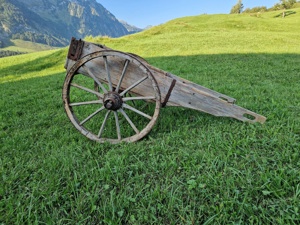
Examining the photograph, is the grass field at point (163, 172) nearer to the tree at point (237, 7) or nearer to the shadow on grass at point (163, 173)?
the shadow on grass at point (163, 173)

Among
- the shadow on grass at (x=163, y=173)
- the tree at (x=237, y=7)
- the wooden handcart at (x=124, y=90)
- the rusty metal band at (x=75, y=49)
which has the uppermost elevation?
the tree at (x=237, y=7)

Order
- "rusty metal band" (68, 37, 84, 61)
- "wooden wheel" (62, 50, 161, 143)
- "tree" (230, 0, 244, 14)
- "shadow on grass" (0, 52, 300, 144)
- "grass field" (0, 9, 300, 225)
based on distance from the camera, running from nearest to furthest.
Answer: "grass field" (0, 9, 300, 225), "wooden wheel" (62, 50, 161, 143), "rusty metal band" (68, 37, 84, 61), "shadow on grass" (0, 52, 300, 144), "tree" (230, 0, 244, 14)

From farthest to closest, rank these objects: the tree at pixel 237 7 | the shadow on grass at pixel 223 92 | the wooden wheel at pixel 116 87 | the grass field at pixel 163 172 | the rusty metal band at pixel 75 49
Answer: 1. the tree at pixel 237 7
2. the shadow on grass at pixel 223 92
3. the rusty metal band at pixel 75 49
4. the wooden wheel at pixel 116 87
5. the grass field at pixel 163 172

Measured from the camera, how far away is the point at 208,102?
326cm

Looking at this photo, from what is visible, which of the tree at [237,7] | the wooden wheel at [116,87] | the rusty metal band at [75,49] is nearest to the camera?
the wooden wheel at [116,87]

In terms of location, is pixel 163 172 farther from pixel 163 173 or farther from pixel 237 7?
pixel 237 7

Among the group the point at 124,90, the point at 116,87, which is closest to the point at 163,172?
the point at 124,90

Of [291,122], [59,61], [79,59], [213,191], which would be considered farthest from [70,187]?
[59,61]

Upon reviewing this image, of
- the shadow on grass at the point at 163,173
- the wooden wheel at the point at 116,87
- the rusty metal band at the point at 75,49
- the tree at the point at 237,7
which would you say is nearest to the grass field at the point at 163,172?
the shadow on grass at the point at 163,173

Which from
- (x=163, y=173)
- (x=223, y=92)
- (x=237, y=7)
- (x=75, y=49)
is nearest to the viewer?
(x=163, y=173)

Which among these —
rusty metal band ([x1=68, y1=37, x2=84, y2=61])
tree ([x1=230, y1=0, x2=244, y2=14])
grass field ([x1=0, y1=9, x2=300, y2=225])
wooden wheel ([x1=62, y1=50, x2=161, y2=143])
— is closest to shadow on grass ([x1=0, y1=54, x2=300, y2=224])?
grass field ([x1=0, y1=9, x2=300, y2=225])

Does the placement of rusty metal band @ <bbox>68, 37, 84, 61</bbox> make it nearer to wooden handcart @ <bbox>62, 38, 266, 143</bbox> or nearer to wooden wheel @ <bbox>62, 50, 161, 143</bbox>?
wooden handcart @ <bbox>62, 38, 266, 143</bbox>

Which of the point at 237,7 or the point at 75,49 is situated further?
the point at 237,7

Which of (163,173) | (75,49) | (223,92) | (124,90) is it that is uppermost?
(75,49)
